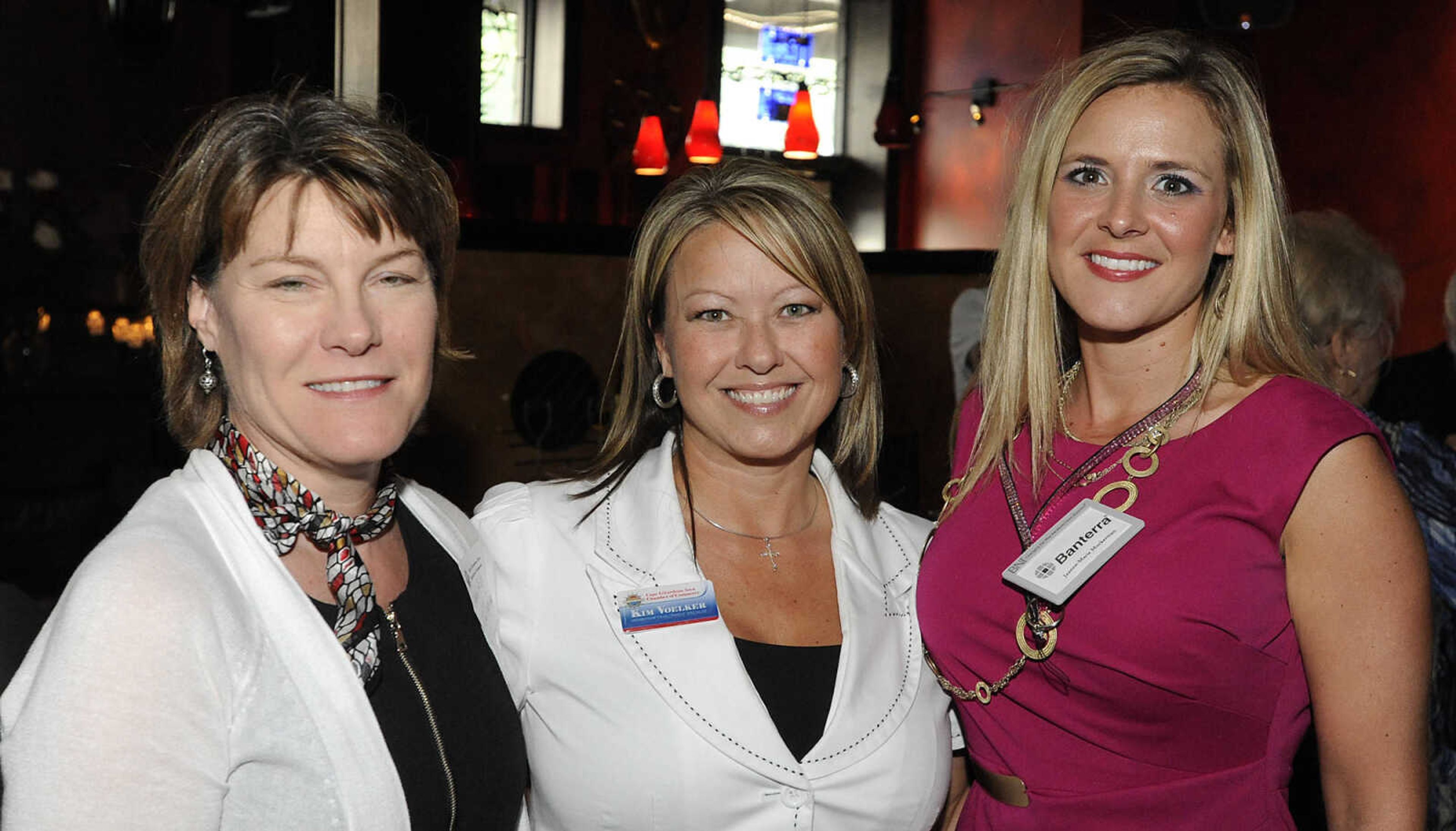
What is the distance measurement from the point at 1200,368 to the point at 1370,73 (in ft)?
20.0

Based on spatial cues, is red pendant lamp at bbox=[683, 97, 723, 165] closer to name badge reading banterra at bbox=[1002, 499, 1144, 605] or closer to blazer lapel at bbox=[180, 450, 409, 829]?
name badge reading banterra at bbox=[1002, 499, 1144, 605]

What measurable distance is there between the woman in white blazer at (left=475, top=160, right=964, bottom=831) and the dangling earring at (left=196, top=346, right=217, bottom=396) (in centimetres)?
51

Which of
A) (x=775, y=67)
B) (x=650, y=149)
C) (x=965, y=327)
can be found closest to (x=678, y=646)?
(x=965, y=327)

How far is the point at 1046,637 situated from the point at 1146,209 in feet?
2.12

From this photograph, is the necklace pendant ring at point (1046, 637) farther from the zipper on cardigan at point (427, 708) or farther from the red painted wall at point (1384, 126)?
the red painted wall at point (1384, 126)

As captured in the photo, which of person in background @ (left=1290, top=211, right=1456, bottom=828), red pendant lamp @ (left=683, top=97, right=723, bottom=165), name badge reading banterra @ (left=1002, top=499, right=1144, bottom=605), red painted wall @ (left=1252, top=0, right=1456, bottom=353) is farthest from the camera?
red pendant lamp @ (left=683, top=97, right=723, bottom=165)

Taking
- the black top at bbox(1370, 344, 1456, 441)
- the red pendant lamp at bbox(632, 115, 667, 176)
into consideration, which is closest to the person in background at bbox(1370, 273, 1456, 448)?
the black top at bbox(1370, 344, 1456, 441)

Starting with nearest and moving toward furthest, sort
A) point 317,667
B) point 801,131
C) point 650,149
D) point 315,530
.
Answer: point 317,667, point 315,530, point 650,149, point 801,131

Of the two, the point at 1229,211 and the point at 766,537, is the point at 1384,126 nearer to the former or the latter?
the point at 1229,211

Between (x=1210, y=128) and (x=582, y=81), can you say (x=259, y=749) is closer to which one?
(x=1210, y=128)

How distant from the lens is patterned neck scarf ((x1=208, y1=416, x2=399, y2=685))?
1.45 metres

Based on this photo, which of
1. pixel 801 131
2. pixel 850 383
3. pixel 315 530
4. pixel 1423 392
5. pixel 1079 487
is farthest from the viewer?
pixel 801 131

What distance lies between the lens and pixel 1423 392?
4.03 meters

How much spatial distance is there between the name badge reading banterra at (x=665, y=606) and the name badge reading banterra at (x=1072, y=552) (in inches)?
17.9
